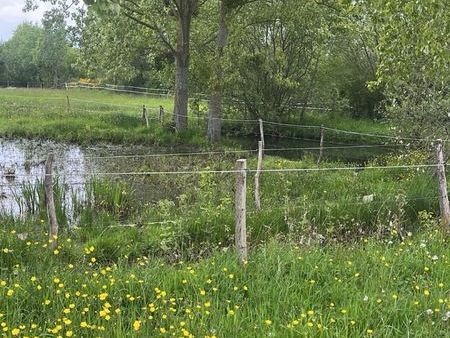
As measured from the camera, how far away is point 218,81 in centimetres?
2130

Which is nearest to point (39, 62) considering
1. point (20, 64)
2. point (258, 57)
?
point (20, 64)

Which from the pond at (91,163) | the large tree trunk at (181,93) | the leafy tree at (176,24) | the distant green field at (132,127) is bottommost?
the pond at (91,163)

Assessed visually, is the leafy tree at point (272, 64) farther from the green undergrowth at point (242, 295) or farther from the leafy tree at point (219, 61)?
the green undergrowth at point (242, 295)

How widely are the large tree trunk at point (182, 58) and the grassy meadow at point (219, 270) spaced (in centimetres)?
1187

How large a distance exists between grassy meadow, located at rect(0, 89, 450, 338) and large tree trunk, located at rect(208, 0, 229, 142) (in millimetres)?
10577

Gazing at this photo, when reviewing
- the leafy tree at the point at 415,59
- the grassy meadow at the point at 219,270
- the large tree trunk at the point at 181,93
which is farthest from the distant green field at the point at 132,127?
the grassy meadow at the point at 219,270

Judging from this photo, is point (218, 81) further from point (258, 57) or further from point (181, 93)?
point (258, 57)

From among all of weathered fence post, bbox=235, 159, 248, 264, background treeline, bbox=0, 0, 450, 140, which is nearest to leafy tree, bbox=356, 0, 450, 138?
background treeline, bbox=0, 0, 450, 140

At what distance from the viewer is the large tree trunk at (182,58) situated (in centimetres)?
2161

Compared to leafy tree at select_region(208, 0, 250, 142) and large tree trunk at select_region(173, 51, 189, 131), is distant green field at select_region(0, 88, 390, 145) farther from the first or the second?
leafy tree at select_region(208, 0, 250, 142)

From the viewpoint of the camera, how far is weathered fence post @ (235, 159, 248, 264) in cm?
634

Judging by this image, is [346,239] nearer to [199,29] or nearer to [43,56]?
[199,29]

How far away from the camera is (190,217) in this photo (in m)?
9.14

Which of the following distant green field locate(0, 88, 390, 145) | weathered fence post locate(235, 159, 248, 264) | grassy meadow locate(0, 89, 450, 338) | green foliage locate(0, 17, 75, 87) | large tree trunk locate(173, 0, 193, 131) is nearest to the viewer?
grassy meadow locate(0, 89, 450, 338)
